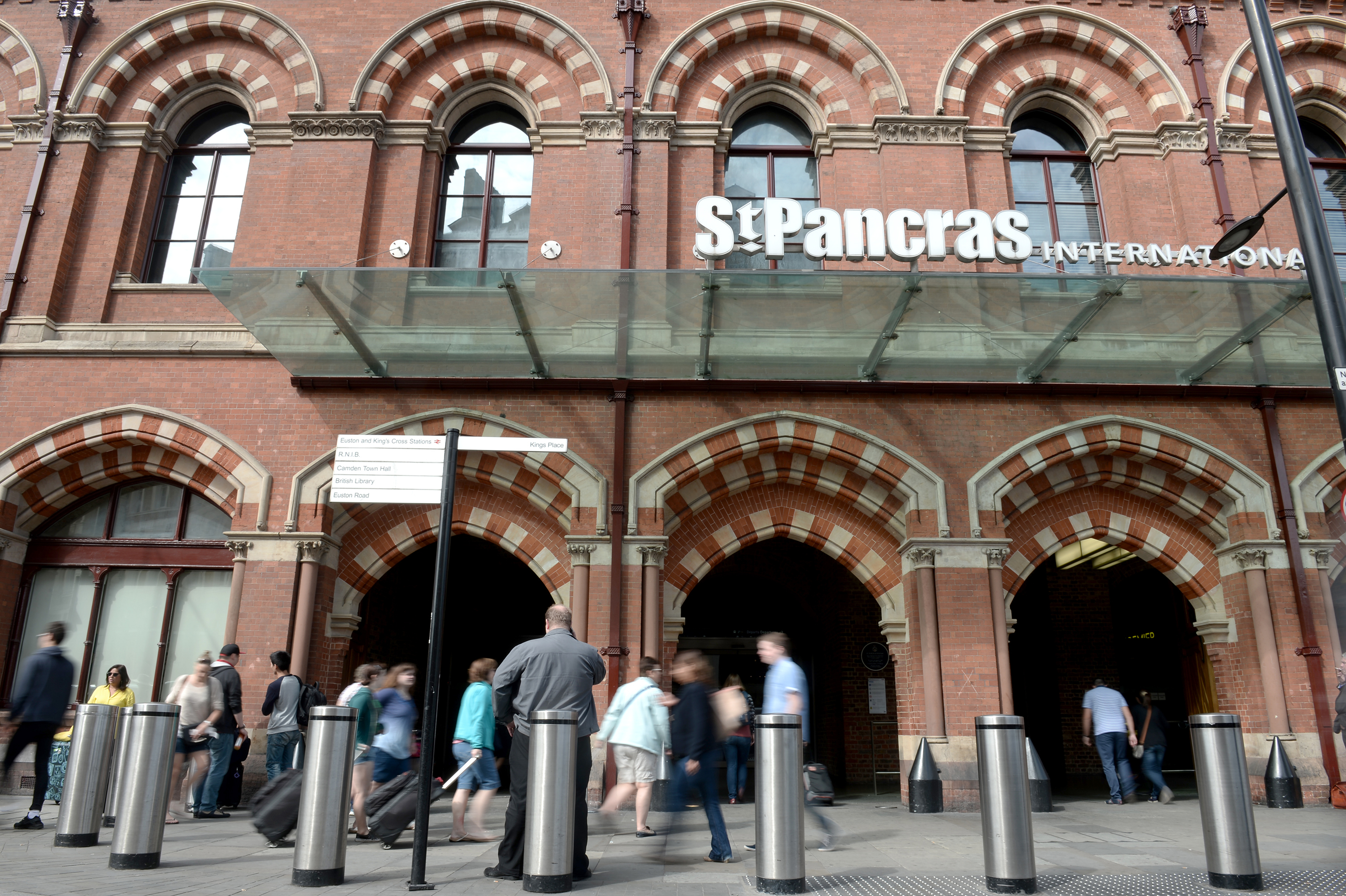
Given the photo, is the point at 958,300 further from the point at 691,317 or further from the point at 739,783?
the point at 739,783

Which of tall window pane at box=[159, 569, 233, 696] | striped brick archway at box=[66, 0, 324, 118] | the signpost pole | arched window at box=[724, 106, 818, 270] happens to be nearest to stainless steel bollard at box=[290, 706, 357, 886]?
the signpost pole

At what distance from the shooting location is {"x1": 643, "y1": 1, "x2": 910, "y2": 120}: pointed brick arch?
42.7 feet

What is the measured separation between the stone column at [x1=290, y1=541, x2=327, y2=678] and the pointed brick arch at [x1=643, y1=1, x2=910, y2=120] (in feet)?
25.0

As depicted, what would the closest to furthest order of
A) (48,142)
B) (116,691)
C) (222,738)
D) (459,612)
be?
(222,738), (116,691), (48,142), (459,612)

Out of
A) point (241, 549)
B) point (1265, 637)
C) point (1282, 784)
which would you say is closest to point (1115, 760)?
point (1282, 784)

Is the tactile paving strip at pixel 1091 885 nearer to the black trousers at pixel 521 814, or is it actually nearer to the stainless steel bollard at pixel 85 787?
the black trousers at pixel 521 814

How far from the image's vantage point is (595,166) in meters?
12.6

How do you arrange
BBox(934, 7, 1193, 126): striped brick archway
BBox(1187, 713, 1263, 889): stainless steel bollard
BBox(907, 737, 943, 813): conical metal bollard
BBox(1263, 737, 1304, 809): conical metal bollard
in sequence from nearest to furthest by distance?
1. BBox(1187, 713, 1263, 889): stainless steel bollard
2. BBox(907, 737, 943, 813): conical metal bollard
3. BBox(1263, 737, 1304, 809): conical metal bollard
4. BBox(934, 7, 1193, 126): striped brick archway

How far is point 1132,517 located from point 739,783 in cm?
616

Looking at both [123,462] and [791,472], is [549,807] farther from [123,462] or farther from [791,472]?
[123,462]

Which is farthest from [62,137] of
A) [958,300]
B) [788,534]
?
[958,300]

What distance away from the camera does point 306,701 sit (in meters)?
9.52

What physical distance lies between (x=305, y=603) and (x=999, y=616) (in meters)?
8.14

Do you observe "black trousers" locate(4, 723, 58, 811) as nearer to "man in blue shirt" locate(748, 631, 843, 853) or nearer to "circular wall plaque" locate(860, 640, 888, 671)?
"man in blue shirt" locate(748, 631, 843, 853)
